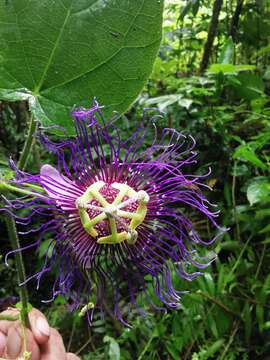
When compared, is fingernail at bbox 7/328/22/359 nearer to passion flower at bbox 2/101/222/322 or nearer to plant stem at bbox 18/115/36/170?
passion flower at bbox 2/101/222/322

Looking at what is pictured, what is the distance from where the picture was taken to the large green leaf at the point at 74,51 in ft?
1.94

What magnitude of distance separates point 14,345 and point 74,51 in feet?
1.65

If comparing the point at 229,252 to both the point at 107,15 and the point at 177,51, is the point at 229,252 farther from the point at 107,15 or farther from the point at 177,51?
the point at 107,15

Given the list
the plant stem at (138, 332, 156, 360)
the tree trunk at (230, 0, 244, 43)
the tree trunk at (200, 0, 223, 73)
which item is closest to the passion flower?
the plant stem at (138, 332, 156, 360)

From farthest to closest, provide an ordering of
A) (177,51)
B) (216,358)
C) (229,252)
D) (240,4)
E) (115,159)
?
1. (177,51)
2. (240,4)
3. (229,252)
4. (216,358)
5. (115,159)

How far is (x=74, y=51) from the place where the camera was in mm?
616

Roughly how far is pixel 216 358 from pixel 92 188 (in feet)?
3.60

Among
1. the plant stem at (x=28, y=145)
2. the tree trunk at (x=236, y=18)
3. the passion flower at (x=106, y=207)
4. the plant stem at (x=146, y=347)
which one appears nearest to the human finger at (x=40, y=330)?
the passion flower at (x=106, y=207)

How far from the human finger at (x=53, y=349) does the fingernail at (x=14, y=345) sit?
0.06 metres

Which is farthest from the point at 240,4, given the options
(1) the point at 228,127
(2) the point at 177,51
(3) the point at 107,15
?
(3) the point at 107,15

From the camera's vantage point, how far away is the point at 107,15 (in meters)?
0.59

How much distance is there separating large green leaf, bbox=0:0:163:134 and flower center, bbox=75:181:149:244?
0.39 feet

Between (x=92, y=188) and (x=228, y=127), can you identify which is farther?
(x=228, y=127)

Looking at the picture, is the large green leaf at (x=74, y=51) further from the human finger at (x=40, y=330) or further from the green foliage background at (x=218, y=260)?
the green foliage background at (x=218, y=260)
